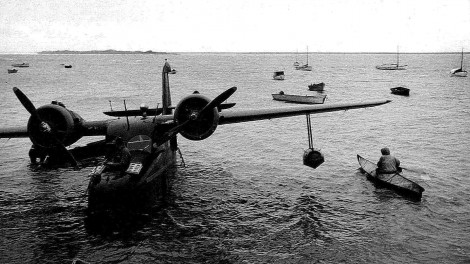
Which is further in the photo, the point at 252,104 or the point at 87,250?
the point at 252,104

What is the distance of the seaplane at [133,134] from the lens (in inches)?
579

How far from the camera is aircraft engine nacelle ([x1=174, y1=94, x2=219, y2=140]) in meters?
17.1

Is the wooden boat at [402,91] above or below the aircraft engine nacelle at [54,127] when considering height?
below

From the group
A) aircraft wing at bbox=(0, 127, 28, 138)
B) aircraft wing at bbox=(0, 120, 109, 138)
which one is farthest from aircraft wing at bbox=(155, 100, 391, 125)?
aircraft wing at bbox=(0, 127, 28, 138)

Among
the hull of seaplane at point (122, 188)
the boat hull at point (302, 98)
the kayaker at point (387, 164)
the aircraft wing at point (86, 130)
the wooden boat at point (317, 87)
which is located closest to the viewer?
the hull of seaplane at point (122, 188)

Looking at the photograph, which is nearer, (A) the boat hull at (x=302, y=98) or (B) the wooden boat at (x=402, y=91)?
(A) the boat hull at (x=302, y=98)

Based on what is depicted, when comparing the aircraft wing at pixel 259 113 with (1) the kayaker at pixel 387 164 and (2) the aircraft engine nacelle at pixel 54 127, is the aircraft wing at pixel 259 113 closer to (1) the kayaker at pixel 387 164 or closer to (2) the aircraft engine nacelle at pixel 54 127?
(1) the kayaker at pixel 387 164

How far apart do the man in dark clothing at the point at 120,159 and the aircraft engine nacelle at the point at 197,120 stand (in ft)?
9.38

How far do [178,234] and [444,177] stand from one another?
18.5m

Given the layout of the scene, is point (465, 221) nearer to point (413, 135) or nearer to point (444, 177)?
point (444, 177)

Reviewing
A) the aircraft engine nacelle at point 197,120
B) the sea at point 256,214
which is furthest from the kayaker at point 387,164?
the aircraft engine nacelle at point 197,120

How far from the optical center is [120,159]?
15406 millimetres

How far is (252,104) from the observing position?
65000mm

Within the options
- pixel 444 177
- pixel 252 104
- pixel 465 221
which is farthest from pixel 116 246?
pixel 252 104
